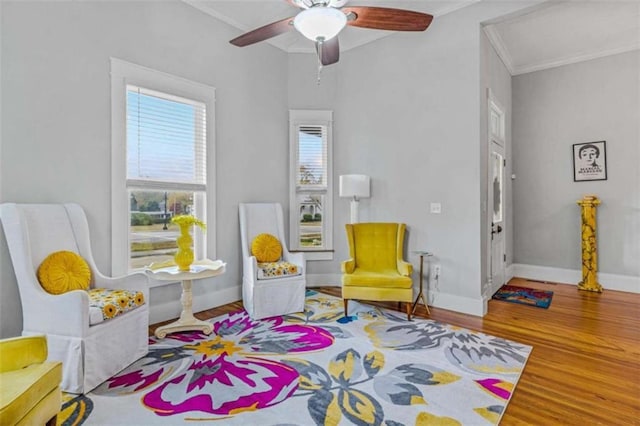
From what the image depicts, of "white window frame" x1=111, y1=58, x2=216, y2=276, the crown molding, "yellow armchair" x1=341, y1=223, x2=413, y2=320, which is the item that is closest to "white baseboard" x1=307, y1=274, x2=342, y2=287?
"yellow armchair" x1=341, y1=223, x2=413, y2=320

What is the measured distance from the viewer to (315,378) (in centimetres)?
220

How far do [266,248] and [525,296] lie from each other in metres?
3.38

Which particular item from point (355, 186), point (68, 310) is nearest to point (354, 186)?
point (355, 186)

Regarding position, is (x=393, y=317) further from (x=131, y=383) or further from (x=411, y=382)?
(x=131, y=383)

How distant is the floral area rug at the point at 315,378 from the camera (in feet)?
5.97

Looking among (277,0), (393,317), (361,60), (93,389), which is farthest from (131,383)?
(361,60)

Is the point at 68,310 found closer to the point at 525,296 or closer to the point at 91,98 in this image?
the point at 91,98

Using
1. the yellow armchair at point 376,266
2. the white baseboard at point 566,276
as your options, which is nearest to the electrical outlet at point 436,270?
the yellow armchair at point 376,266

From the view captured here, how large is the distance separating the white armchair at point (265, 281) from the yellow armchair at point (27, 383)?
1895mm

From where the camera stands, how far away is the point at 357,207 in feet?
14.3

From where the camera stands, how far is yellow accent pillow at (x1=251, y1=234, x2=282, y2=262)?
374 cm

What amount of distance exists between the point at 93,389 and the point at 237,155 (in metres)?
2.72

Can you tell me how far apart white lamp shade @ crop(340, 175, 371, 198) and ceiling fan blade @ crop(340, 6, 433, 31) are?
1.95 metres

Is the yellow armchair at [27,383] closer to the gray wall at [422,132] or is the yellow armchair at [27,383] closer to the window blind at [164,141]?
the window blind at [164,141]
